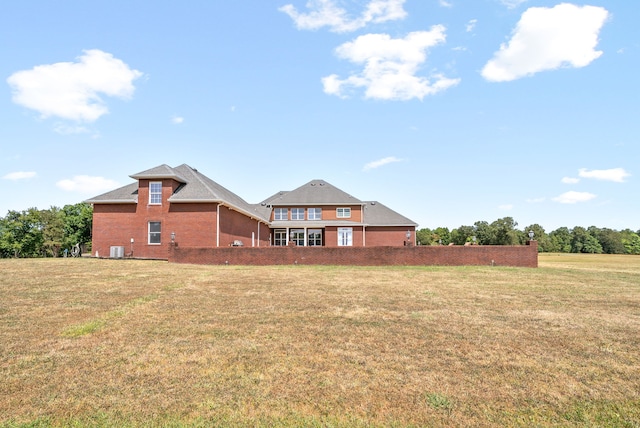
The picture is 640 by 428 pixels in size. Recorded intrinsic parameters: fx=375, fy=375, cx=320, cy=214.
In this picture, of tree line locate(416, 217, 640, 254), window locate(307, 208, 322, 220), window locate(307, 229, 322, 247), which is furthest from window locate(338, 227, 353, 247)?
tree line locate(416, 217, 640, 254)

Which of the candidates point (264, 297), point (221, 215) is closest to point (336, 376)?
point (264, 297)

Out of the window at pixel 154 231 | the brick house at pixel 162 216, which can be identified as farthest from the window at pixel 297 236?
the window at pixel 154 231

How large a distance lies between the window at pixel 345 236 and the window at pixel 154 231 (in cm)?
1673

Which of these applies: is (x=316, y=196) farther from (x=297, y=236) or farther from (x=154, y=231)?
(x=154, y=231)

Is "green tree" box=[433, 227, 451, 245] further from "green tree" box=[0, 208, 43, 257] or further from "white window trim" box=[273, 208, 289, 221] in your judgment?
"green tree" box=[0, 208, 43, 257]

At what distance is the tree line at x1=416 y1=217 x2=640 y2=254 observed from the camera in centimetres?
7825

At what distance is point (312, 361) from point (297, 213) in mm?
33693

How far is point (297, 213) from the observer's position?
38.8 metres

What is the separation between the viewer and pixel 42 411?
150 inches

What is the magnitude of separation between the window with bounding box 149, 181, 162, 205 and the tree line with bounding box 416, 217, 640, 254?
6527 centimetres

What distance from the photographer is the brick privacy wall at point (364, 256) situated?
21594mm

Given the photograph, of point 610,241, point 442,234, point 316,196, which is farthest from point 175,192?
point 610,241

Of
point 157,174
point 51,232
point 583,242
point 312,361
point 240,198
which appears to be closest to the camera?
point 312,361

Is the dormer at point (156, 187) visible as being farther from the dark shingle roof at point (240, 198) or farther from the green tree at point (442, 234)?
the green tree at point (442, 234)
